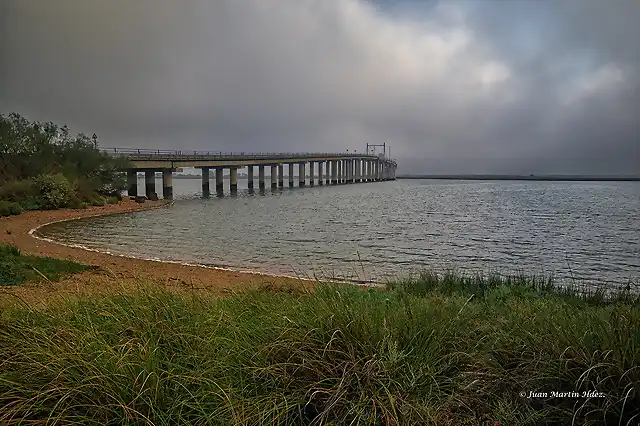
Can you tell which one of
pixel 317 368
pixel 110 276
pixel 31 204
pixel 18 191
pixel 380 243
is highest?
pixel 317 368

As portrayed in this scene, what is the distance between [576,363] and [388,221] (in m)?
32.8

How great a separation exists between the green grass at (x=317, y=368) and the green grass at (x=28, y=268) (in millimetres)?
7830

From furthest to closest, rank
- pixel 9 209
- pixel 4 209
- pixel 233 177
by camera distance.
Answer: pixel 233 177, pixel 9 209, pixel 4 209

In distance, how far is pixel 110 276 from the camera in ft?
37.7

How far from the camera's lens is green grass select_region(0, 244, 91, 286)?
37.9 feet

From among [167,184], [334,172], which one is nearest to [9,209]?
[167,184]

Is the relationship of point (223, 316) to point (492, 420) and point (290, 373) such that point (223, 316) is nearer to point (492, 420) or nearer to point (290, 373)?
point (290, 373)

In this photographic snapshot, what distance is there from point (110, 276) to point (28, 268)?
10.7 feet

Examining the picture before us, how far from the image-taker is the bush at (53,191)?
4131 centimetres

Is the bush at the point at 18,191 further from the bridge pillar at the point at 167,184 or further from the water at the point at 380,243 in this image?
the bridge pillar at the point at 167,184

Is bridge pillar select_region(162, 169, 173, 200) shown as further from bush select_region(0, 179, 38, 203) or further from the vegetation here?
bush select_region(0, 179, 38, 203)

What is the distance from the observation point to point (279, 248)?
22969mm

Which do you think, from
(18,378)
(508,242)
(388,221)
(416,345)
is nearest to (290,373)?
(416,345)

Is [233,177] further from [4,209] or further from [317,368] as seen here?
[317,368]
